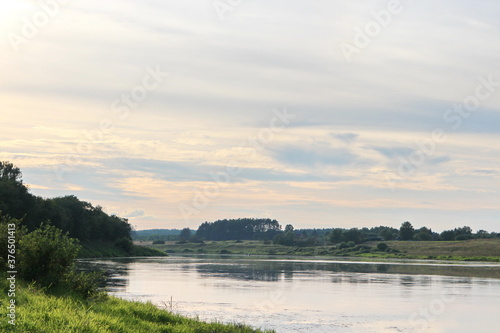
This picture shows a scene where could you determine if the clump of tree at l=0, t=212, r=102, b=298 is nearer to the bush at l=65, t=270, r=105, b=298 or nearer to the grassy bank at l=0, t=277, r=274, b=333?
the bush at l=65, t=270, r=105, b=298

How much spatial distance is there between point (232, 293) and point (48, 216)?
238ft

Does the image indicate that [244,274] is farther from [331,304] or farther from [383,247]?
[383,247]

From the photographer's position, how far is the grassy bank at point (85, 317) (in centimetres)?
1884

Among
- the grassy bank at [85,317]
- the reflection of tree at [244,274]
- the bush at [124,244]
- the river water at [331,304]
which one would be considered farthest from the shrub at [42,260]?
the bush at [124,244]

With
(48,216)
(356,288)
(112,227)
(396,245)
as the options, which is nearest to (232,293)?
(356,288)

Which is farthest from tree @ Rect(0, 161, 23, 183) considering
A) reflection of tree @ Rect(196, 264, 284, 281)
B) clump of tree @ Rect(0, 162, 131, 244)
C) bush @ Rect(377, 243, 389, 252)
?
bush @ Rect(377, 243, 389, 252)

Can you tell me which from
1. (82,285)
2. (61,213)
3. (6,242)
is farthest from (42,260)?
(61,213)

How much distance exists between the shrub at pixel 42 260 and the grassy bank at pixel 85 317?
1.27 meters

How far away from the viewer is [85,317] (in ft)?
68.7

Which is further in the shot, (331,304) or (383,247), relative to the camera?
(383,247)

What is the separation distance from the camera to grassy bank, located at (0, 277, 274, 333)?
1884cm

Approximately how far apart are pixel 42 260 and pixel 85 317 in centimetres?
801

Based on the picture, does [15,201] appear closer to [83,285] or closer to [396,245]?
[83,285]

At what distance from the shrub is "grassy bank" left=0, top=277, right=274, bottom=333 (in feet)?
4.16
